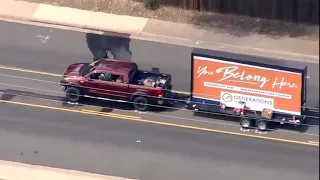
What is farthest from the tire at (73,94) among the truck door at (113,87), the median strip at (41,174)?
the median strip at (41,174)

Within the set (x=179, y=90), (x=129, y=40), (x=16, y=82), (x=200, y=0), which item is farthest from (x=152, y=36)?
(x=200, y=0)

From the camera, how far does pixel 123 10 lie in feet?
91.6

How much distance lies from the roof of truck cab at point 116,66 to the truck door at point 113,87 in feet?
0.65

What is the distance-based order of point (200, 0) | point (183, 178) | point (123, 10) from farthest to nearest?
point (123, 10) → point (183, 178) → point (200, 0)

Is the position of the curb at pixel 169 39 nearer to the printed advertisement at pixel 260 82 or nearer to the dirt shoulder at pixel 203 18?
the printed advertisement at pixel 260 82

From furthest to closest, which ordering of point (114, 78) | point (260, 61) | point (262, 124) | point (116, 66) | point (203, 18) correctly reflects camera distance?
point (116, 66) < point (114, 78) < point (262, 124) < point (203, 18) < point (260, 61)

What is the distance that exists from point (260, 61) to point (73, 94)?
9866 mm

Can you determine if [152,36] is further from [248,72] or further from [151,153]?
[248,72]

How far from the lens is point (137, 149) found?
20.3 metres

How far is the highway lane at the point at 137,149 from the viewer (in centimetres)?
1883

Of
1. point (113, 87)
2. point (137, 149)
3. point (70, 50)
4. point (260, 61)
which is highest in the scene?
point (70, 50)

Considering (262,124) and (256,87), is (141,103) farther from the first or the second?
(256,87)

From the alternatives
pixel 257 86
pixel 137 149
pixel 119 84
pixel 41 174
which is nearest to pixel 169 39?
pixel 119 84

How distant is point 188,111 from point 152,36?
482cm
